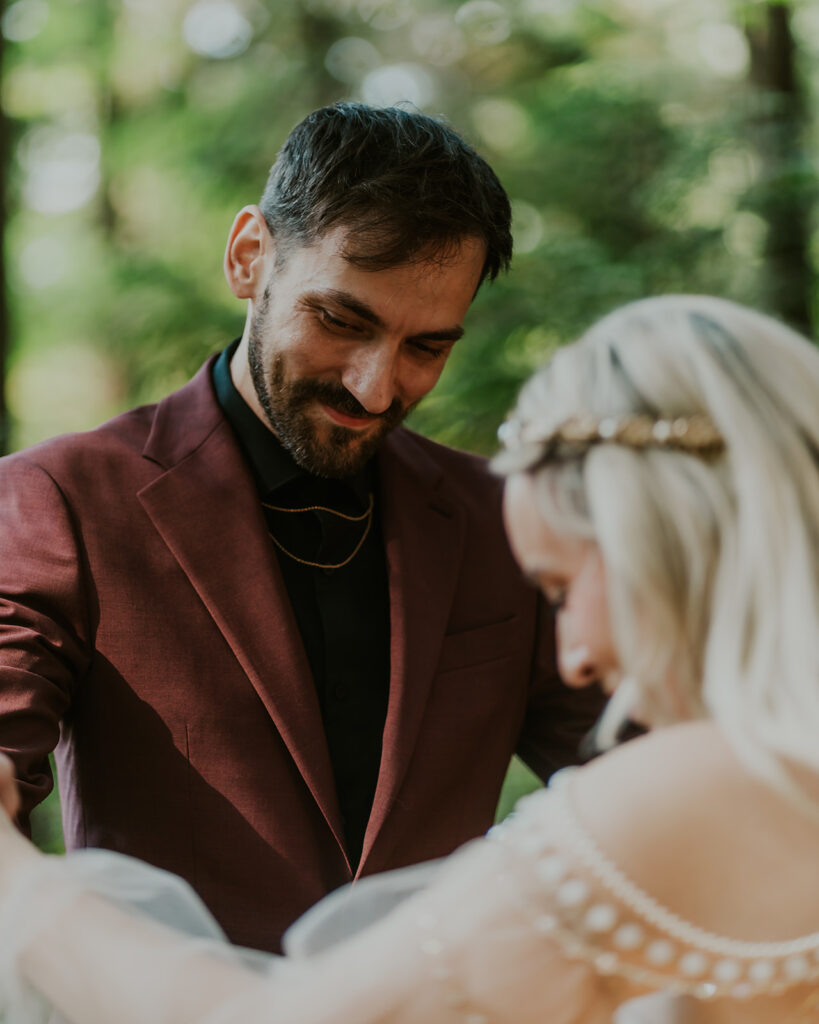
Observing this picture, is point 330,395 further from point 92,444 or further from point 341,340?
point 92,444

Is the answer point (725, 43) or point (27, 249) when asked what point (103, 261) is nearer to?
point (725, 43)

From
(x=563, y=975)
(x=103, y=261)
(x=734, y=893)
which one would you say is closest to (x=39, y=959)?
(x=563, y=975)

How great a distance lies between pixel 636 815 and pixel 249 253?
1.58 meters

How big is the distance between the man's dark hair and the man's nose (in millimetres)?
167

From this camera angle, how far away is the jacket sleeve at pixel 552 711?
2.36 m

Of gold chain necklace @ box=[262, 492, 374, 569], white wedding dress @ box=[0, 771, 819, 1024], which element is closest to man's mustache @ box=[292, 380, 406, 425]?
gold chain necklace @ box=[262, 492, 374, 569]

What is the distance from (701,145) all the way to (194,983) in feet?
15.0

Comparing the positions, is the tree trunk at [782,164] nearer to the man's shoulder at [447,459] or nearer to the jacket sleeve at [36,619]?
the man's shoulder at [447,459]

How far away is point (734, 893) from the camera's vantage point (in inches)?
47.8

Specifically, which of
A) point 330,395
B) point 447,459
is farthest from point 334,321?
point 447,459

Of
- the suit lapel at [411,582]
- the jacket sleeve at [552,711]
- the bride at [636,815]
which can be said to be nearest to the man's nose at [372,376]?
the suit lapel at [411,582]

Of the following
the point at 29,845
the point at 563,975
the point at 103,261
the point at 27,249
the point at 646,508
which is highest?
the point at 646,508

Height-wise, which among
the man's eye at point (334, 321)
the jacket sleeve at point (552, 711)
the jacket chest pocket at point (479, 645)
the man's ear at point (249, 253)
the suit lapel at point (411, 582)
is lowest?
the jacket sleeve at point (552, 711)

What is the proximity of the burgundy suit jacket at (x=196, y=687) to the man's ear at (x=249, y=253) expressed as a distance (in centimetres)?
35
